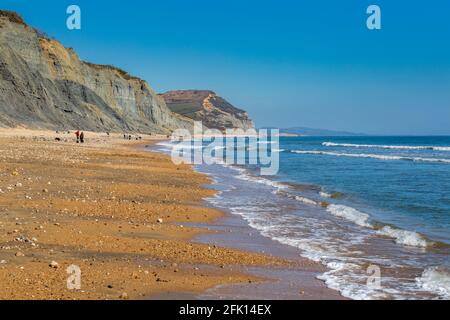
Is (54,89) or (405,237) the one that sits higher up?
(54,89)

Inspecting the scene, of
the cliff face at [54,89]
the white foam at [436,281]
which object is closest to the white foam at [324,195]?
the white foam at [436,281]

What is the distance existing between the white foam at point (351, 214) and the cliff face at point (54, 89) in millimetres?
46277

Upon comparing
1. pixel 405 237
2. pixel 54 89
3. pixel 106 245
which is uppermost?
pixel 54 89

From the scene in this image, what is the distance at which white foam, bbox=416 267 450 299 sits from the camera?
7723 mm

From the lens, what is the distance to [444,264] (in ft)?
31.4

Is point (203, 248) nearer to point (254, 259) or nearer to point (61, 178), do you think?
point (254, 259)

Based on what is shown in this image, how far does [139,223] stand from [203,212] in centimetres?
333

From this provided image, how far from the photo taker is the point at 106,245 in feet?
30.8

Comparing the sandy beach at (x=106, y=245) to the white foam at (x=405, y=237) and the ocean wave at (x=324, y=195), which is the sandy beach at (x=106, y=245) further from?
the ocean wave at (x=324, y=195)

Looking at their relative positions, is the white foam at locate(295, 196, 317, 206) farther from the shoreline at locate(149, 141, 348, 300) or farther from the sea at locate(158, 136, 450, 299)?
the shoreline at locate(149, 141, 348, 300)

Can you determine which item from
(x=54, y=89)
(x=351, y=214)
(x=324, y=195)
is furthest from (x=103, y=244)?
(x=54, y=89)

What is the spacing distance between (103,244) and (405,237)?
277 inches

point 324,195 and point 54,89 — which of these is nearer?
point 324,195

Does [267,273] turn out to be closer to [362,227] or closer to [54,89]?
[362,227]
